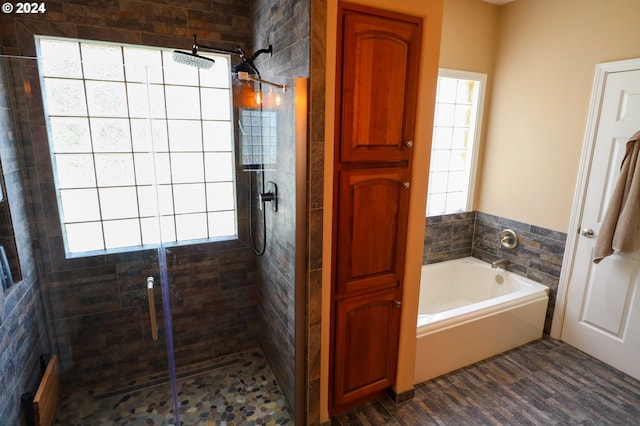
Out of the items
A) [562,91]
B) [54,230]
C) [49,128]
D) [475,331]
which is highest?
[562,91]

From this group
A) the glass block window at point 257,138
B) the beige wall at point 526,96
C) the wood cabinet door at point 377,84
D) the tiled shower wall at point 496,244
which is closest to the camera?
the wood cabinet door at point 377,84

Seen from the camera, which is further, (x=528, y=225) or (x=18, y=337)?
(x=528, y=225)

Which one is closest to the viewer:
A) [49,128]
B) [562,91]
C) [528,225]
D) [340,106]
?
[340,106]

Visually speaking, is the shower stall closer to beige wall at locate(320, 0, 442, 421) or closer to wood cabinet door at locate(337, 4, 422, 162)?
beige wall at locate(320, 0, 442, 421)

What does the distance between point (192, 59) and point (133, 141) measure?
63 centimetres

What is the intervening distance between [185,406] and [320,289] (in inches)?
51.4

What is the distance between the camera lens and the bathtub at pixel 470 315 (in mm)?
2350

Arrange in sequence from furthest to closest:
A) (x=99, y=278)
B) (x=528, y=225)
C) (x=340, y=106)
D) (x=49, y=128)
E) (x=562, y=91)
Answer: (x=528, y=225) → (x=562, y=91) → (x=99, y=278) → (x=49, y=128) → (x=340, y=106)

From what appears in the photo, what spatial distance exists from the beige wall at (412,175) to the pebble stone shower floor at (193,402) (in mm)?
482

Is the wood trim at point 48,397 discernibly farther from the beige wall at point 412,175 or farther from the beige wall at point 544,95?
the beige wall at point 544,95

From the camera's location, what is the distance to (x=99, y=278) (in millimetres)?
2119

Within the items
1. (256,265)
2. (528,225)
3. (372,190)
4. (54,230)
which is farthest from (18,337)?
(528,225)

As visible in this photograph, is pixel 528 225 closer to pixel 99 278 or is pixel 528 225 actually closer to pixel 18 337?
pixel 99 278

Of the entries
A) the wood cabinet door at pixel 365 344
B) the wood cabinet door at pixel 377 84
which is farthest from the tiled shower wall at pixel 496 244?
the wood cabinet door at pixel 377 84
